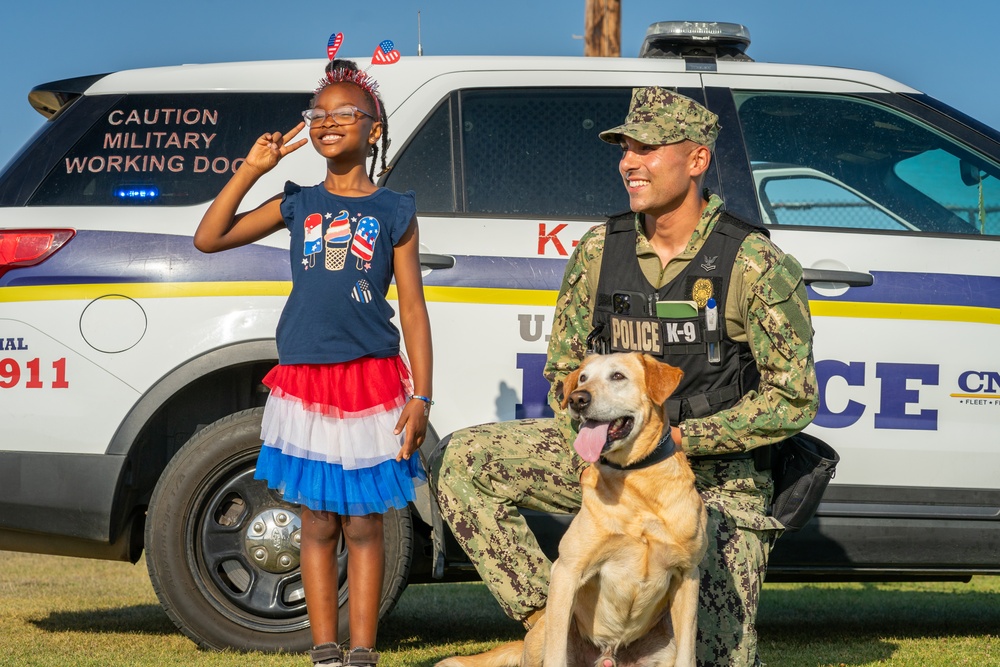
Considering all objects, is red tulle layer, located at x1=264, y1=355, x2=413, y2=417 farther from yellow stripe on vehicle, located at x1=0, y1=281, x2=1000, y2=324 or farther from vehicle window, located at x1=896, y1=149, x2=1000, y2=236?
vehicle window, located at x1=896, y1=149, x2=1000, y2=236

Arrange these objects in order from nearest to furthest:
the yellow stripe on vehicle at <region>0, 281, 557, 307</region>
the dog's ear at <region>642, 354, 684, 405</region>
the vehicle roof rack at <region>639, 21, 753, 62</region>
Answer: the dog's ear at <region>642, 354, 684, 405</region> < the yellow stripe on vehicle at <region>0, 281, 557, 307</region> < the vehicle roof rack at <region>639, 21, 753, 62</region>

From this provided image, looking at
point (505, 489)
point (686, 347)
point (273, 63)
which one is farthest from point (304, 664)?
point (273, 63)

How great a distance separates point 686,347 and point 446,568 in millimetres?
1282

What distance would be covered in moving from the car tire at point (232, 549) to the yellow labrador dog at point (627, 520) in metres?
1.07

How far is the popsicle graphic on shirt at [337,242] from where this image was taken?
3223 mm

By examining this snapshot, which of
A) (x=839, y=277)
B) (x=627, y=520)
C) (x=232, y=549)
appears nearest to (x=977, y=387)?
(x=839, y=277)

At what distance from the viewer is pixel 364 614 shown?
130 inches

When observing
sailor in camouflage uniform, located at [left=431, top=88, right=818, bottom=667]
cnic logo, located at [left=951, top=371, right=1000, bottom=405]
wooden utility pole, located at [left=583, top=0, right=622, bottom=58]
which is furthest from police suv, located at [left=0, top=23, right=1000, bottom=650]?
wooden utility pole, located at [left=583, top=0, right=622, bottom=58]

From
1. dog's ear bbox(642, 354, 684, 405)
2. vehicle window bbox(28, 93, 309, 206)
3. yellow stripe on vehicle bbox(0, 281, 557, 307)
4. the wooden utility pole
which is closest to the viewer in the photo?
dog's ear bbox(642, 354, 684, 405)

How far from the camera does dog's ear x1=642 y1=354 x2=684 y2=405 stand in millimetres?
3051

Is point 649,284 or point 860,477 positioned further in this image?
point 860,477

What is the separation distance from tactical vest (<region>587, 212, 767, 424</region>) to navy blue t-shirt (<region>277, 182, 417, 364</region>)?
0.66 m

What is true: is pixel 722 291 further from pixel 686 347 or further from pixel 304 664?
pixel 304 664

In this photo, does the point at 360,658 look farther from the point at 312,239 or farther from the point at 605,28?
the point at 605,28
